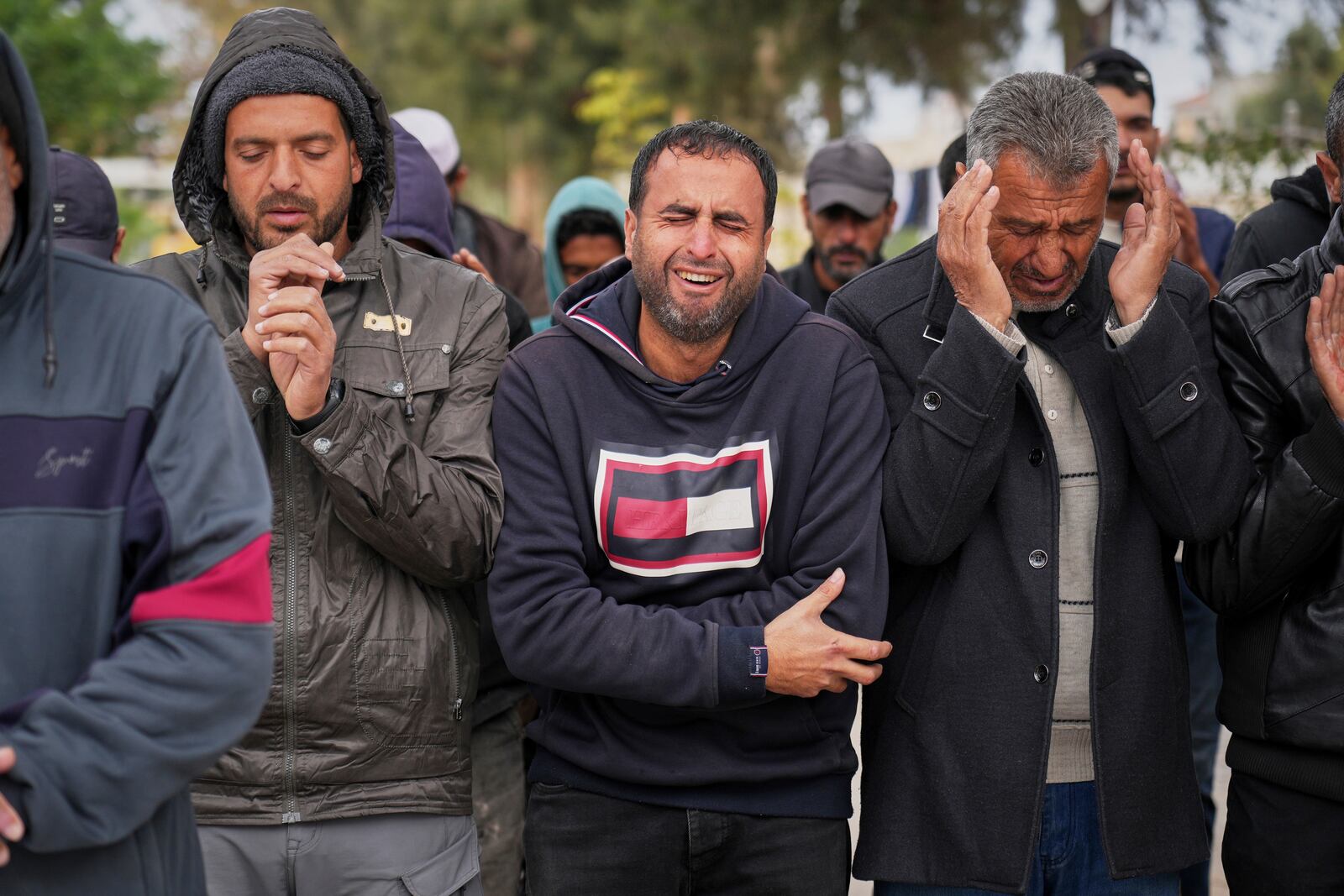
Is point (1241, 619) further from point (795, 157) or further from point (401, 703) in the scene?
point (795, 157)

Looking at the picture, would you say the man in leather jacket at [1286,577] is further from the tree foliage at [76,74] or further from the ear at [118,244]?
the tree foliage at [76,74]

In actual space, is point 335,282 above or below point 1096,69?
below

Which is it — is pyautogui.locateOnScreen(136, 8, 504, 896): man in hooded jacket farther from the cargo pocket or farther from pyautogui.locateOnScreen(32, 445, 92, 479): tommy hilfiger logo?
pyautogui.locateOnScreen(32, 445, 92, 479): tommy hilfiger logo

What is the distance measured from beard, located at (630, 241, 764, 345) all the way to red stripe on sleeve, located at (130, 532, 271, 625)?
1215 mm

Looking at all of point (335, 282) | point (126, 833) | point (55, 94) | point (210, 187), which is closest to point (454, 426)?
point (335, 282)

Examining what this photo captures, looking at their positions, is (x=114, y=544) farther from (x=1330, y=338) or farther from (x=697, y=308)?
(x=1330, y=338)

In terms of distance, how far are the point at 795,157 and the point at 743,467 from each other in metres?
17.5

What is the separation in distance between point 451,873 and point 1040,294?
5.73ft

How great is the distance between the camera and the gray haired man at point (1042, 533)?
300cm

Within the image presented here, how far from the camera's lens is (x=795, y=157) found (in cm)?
2003

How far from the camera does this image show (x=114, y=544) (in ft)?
7.12

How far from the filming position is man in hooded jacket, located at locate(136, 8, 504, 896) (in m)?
2.93

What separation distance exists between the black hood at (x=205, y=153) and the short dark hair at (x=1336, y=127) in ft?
6.91

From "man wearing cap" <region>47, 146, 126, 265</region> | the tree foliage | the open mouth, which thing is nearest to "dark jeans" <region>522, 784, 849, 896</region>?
the open mouth
